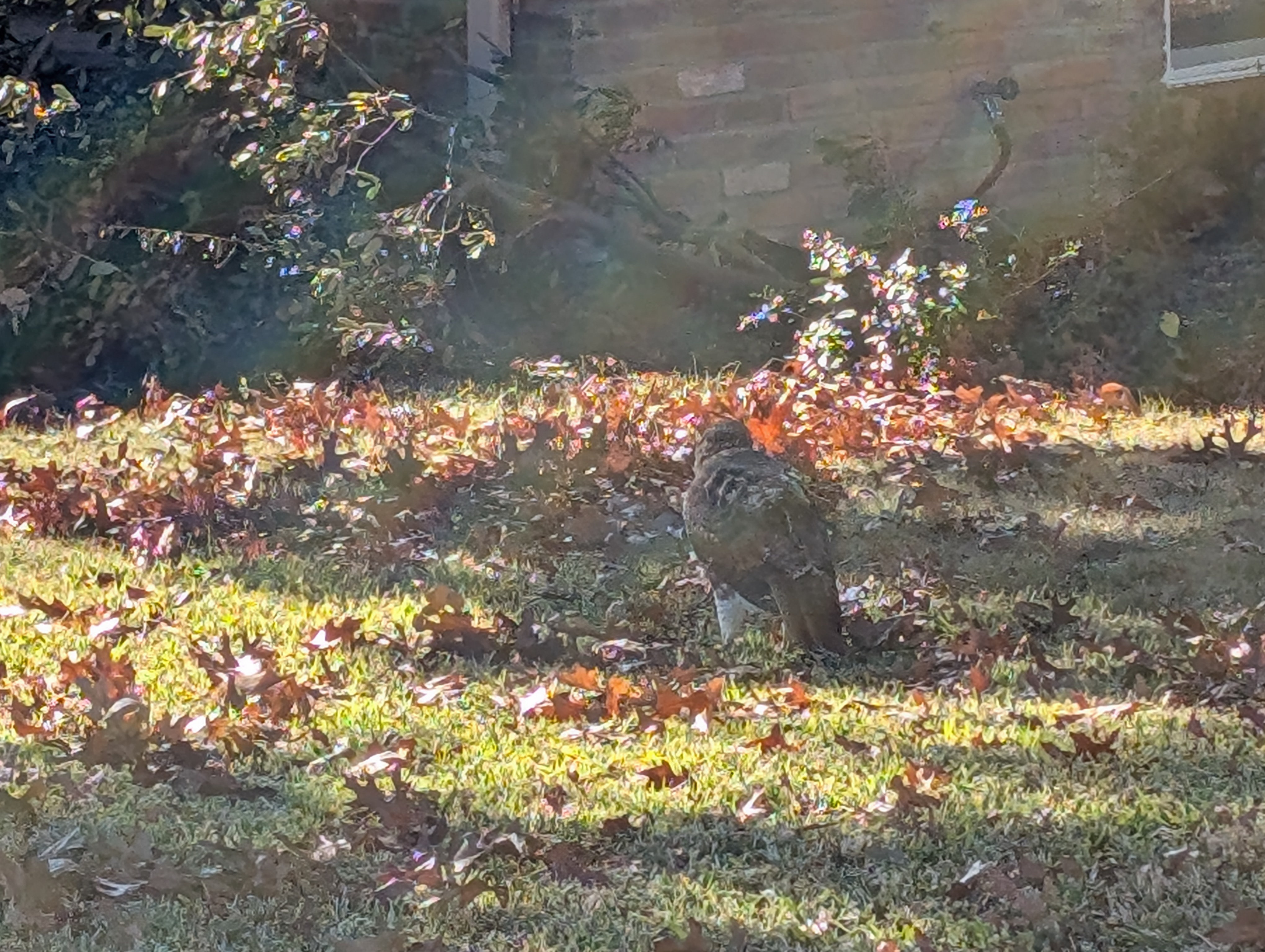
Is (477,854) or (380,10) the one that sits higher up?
(380,10)

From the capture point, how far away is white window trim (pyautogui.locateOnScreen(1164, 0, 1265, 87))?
9.50 m

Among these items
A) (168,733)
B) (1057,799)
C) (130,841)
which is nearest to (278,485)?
(168,733)

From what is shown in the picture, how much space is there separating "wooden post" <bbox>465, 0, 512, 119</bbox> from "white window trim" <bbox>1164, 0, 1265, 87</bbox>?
12.7 ft

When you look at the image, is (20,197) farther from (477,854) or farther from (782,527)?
(477,854)

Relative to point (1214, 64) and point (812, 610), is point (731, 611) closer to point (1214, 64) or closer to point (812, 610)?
point (812, 610)

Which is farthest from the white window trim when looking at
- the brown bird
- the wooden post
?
the brown bird

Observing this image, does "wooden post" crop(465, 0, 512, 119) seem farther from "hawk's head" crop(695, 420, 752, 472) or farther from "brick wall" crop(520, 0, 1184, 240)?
"hawk's head" crop(695, 420, 752, 472)

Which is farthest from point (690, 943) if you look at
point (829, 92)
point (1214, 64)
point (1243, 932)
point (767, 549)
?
point (1214, 64)

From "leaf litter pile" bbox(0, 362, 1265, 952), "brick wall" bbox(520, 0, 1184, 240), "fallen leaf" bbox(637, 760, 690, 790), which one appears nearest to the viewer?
"leaf litter pile" bbox(0, 362, 1265, 952)

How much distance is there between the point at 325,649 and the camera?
5.02m

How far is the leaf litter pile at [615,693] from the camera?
3.36m

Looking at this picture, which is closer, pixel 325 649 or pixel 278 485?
pixel 325 649

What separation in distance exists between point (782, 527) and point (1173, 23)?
6950mm

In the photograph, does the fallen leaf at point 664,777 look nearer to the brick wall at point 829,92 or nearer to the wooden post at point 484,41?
the wooden post at point 484,41
